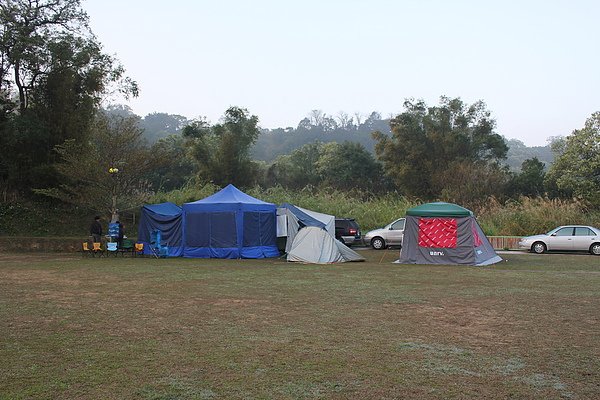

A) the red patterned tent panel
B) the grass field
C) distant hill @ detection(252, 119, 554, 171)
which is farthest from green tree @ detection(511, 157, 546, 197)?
distant hill @ detection(252, 119, 554, 171)

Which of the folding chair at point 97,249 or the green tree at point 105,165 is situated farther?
the green tree at point 105,165

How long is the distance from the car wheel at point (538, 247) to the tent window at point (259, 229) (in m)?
10.0

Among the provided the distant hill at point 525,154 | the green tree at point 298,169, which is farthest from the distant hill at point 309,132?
the green tree at point 298,169

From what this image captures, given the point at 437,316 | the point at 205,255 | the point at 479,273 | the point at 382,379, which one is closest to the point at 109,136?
the point at 205,255

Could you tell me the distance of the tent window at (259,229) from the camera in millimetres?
20234

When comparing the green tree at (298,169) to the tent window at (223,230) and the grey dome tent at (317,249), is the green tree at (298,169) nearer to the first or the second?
the tent window at (223,230)

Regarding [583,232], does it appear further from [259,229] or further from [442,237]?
[259,229]

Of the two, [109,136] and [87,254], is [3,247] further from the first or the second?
[109,136]

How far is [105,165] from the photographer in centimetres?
2297

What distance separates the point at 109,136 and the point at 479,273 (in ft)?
51.5

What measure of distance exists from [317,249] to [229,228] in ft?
11.3

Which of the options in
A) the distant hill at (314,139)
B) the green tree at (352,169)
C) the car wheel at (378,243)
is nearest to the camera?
the car wheel at (378,243)

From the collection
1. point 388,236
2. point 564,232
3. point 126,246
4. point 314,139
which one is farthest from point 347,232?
point 314,139

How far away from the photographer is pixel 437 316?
860cm
